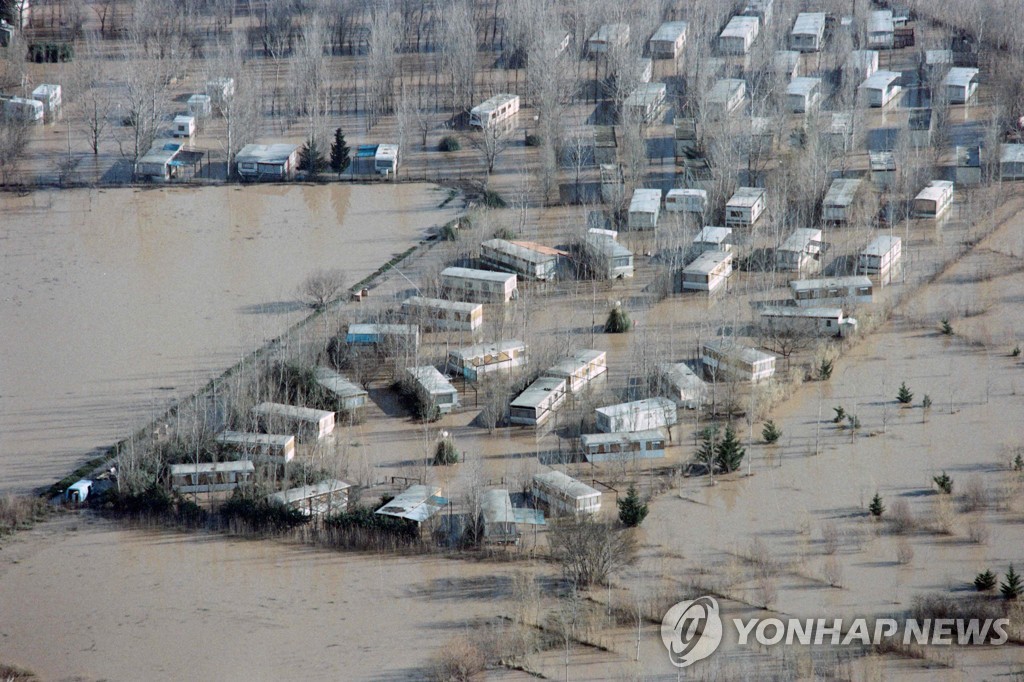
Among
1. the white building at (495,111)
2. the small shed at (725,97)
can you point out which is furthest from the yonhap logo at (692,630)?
the white building at (495,111)

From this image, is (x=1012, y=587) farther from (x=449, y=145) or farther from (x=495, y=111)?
(x=495, y=111)

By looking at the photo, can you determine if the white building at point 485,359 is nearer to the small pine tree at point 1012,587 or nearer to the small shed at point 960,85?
the small pine tree at point 1012,587

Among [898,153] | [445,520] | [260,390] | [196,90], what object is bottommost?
[445,520]

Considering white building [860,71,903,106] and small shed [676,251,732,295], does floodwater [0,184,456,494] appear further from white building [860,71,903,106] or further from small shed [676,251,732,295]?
white building [860,71,903,106]

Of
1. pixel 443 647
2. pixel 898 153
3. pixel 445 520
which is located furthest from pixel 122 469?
pixel 898 153

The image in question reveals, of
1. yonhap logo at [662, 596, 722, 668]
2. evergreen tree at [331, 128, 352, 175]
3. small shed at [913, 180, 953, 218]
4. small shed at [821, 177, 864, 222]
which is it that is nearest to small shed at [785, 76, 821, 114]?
small shed at [821, 177, 864, 222]

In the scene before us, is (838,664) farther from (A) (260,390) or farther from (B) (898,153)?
(B) (898,153)
